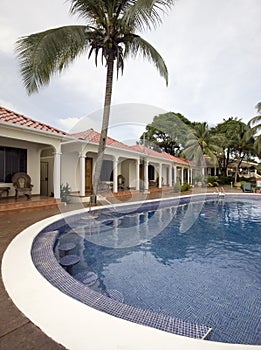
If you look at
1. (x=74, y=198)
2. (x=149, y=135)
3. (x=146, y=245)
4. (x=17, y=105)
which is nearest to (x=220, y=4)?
(x=146, y=245)

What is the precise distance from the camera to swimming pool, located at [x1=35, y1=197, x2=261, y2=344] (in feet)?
12.2

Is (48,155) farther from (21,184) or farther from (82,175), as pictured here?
(21,184)

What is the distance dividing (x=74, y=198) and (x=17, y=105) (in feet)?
34.1

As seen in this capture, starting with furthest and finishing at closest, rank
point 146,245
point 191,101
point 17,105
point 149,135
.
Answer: point 149,135 → point 191,101 → point 17,105 → point 146,245

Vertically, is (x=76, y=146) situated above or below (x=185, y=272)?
above

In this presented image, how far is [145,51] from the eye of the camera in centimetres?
1095

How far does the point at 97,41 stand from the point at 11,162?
7.82 metres

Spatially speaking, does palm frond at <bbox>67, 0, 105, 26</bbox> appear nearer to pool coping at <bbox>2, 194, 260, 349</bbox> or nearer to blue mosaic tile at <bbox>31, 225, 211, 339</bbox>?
blue mosaic tile at <bbox>31, 225, 211, 339</bbox>

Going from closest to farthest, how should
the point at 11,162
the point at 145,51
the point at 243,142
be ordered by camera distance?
the point at 145,51 < the point at 11,162 < the point at 243,142

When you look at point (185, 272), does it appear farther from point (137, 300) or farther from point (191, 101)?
point (191, 101)

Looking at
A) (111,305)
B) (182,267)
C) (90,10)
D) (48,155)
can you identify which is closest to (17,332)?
(111,305)

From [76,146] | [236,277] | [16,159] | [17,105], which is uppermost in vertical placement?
[17,105]

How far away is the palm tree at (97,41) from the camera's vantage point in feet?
28.4

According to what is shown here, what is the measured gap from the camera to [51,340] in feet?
7.09
